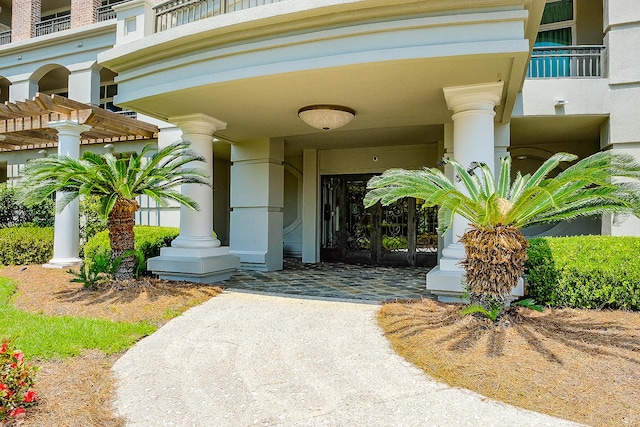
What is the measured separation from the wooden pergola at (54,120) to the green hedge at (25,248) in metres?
2.55

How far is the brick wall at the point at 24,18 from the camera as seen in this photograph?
1537cm

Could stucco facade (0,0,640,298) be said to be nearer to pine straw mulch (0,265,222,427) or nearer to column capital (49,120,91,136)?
pine straw mulch (0,265,222,427)

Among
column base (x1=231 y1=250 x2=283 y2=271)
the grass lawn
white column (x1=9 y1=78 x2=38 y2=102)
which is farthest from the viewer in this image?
white column (x1=9 y1=78 x2=38 y2=102)

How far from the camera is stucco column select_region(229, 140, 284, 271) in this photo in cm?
1049

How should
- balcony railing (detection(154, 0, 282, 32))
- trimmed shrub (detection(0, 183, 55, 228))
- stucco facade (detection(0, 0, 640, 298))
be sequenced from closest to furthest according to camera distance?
stucco facade (detection(0, 0, 640, 298)), balcony railing (detection(154, 0, 282, 32)), trimmed shrub (detection(0, 183, 55, 228))

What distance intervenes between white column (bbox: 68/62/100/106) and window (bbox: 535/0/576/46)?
12.8 metres

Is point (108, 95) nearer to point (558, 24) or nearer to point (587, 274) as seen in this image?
point (558, 24)

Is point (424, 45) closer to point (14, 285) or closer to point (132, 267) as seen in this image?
point (132, 267)

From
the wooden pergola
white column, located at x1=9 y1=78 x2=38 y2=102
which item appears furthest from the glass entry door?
white column, located at x1=9 y1=78 x2=38 y2=102

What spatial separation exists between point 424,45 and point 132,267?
18.7 feet

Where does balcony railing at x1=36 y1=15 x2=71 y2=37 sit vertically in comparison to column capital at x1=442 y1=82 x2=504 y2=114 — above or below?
above

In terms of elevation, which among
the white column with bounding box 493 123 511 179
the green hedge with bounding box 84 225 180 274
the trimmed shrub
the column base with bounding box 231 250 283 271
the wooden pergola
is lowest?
the column base with bounding box 231 250 283 271

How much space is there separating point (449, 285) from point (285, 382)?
3043 millimetres

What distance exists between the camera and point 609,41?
905 centimetres
